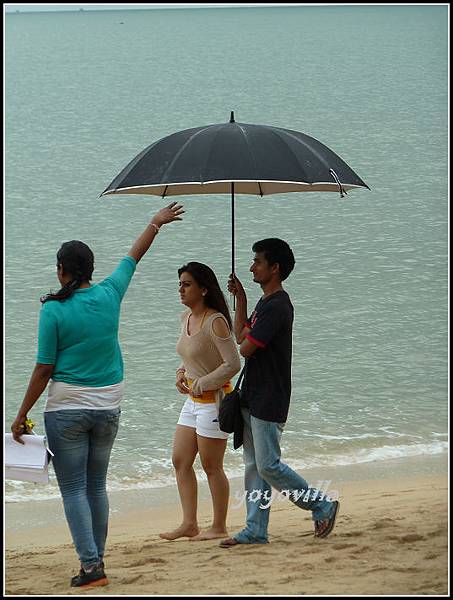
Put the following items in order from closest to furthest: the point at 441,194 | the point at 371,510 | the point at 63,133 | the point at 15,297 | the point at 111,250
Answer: the point at 371,510
the point at 15,297
the point at 111,250
the point at 441,194
the point at 63,133

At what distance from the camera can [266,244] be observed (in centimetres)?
592

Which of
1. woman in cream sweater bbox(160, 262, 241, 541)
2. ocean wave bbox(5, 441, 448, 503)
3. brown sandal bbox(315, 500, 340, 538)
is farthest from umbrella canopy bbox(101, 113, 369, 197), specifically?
ocean wave bbox(5, 441, 448, 503)

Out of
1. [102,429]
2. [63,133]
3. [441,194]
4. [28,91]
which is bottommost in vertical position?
[102,429]

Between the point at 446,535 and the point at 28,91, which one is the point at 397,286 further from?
the point at 28,91

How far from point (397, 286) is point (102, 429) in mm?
13947

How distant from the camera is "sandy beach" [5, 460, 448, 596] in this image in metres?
5.37

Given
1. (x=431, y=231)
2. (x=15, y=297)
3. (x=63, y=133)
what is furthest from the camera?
(x=63, y=133)

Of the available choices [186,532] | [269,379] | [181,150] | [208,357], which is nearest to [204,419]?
[208,357]

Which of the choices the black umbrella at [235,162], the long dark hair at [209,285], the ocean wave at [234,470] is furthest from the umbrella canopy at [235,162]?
the ocean wave at [234,470]

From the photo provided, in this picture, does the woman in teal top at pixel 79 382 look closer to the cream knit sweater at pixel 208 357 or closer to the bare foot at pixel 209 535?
the cream knit sweater at pixel 208 357

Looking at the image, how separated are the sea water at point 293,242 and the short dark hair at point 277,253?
13.9ft

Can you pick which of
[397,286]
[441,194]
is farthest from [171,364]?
[441,194]

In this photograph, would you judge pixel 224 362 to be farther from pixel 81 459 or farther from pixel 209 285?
pixel 81 459

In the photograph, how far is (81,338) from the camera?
17.5ft
